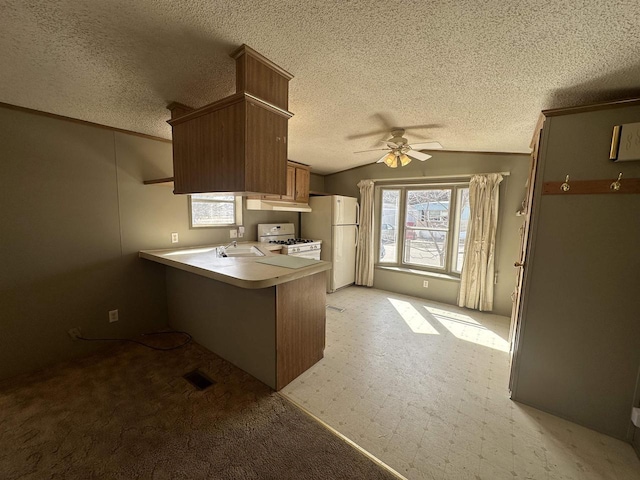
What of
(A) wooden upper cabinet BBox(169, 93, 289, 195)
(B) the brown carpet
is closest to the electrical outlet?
(B) the brown carpet

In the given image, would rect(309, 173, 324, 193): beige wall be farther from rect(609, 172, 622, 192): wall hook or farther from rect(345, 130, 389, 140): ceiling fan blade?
rect(609, 172, 622, 192): wall hook

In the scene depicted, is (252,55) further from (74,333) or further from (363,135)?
(74,333)

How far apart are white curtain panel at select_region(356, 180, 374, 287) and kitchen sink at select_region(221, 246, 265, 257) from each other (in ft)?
7.31

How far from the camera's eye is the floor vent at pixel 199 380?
2012mm

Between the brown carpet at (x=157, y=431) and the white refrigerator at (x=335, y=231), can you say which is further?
the white refrigerator at (x=335, y=231)

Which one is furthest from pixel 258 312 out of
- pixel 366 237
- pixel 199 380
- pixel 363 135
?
pixel 366 237

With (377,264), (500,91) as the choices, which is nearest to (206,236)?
(377,264)

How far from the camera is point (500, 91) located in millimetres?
1771

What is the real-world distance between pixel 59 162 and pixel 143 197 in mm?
663

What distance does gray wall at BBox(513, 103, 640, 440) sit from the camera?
1.53m

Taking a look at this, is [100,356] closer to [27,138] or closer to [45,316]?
[45,316]

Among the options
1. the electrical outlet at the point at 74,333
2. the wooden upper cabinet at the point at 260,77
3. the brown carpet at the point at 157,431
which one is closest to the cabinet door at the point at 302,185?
the wooden upper cabinet at the point at 260,77

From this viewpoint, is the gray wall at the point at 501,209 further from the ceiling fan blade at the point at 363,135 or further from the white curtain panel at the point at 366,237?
the ceiling fan blade at the point at 363,135

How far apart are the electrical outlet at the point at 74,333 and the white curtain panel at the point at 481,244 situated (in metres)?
4.53
